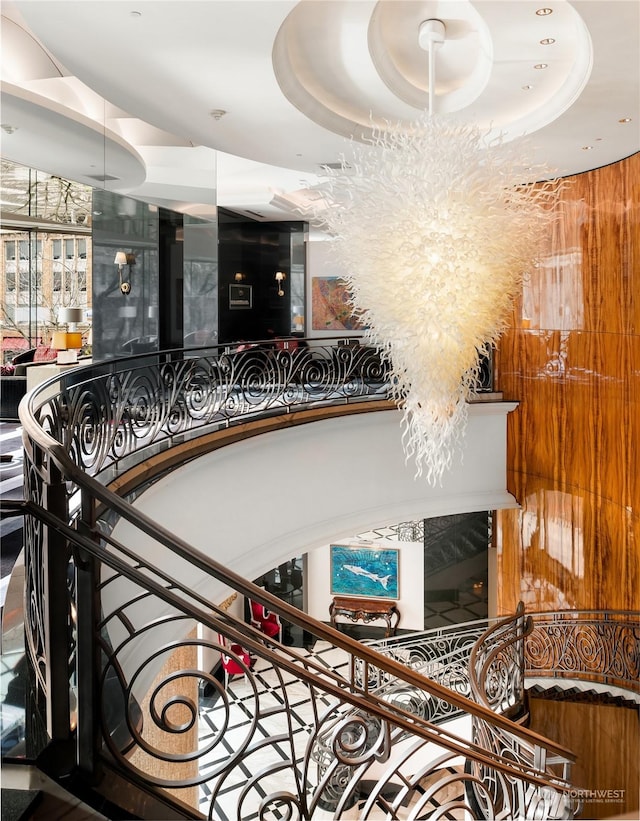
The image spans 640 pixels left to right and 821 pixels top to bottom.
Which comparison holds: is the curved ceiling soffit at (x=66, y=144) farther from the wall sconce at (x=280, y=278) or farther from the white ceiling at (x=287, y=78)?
the wall sconce at (x=280, y=278)

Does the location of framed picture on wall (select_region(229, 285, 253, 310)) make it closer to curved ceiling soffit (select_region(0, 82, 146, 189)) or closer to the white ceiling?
the white ceiling

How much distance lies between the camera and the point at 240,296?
14039mm

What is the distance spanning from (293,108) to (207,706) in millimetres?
10303

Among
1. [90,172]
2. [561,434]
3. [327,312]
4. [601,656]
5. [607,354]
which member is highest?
[90,172]

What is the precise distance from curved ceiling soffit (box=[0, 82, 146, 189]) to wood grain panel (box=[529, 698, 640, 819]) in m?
8.78

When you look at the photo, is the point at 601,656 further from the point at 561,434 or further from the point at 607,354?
the point at 607,354

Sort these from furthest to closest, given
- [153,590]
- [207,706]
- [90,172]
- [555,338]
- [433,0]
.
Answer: [207,706] < [555,338] < [90,172] < [433,0] < [153,590]

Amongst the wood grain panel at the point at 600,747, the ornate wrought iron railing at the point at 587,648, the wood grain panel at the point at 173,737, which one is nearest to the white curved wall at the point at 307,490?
the wood grain panel at the point at 173,737

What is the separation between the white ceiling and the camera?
15.6ft

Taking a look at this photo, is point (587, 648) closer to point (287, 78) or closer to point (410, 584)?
point (410, 584)

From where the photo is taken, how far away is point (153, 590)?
2111mm

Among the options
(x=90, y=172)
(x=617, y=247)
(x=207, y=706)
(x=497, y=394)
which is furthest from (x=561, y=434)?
(x=207, y=706)

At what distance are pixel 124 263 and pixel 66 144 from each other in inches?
63.2

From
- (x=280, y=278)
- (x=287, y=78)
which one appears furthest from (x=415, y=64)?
(x=280, y=278)
